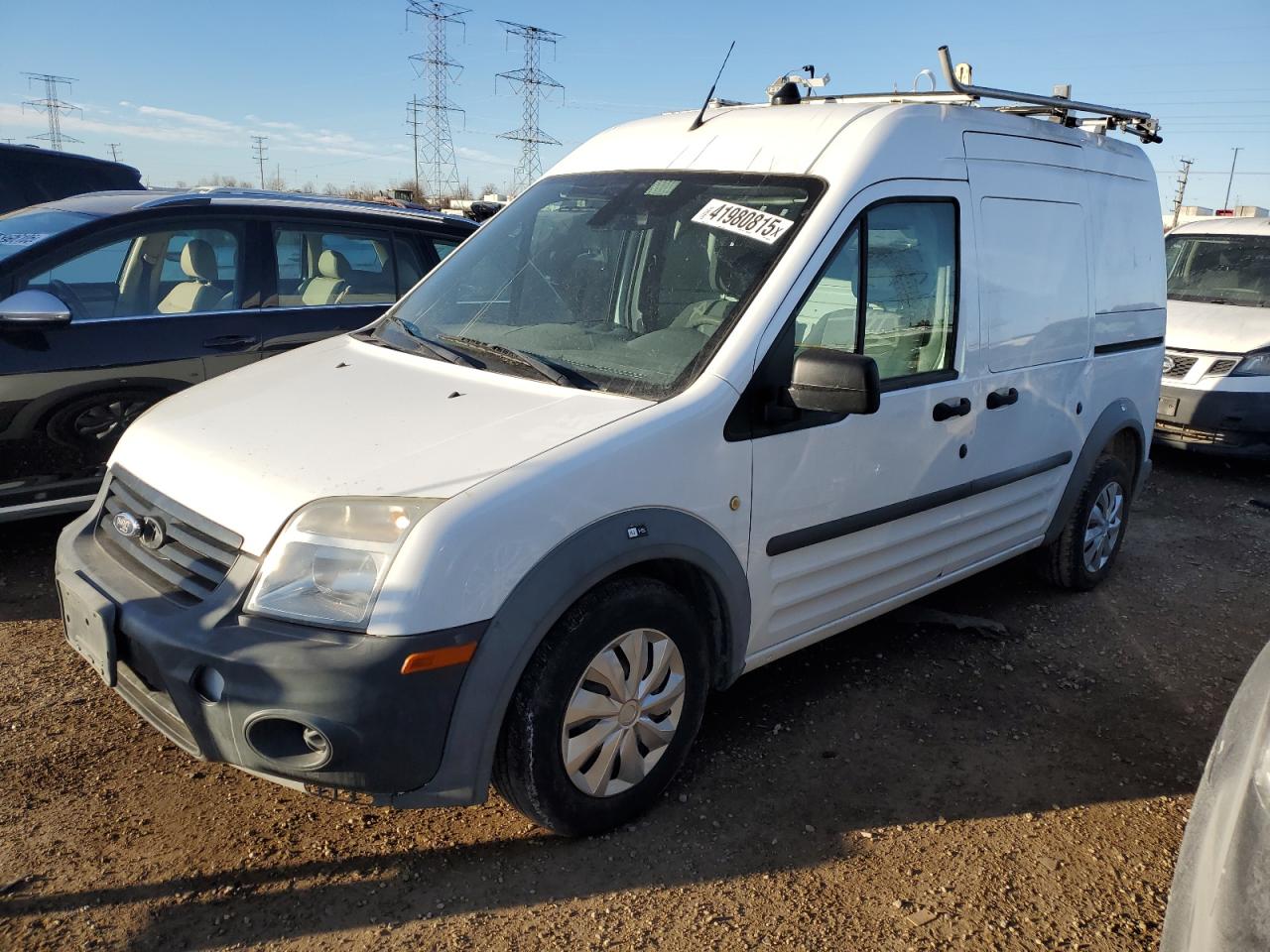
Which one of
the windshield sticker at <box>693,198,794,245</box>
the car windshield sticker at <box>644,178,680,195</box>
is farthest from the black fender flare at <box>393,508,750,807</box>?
the car windshield sticker at <box>644,178,680,195</box>

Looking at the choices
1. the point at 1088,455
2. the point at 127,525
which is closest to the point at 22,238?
the point at 127,525

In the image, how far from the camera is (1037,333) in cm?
402

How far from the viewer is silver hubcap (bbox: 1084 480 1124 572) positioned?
4.85m

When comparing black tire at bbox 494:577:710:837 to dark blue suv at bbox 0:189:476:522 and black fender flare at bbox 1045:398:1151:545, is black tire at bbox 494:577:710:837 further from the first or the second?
dark blue suv at bbox 0:189:476:522

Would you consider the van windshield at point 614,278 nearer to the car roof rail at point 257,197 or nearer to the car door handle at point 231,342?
Answer: the car door handle at point 231,342

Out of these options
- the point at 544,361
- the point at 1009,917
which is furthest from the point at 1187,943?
the point at 544,361

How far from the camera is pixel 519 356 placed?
307cm

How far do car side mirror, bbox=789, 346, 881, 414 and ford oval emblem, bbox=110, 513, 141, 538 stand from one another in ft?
6.18

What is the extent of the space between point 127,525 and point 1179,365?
7.52 meters

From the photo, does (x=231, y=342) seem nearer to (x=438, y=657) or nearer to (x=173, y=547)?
(x=173, y=547)

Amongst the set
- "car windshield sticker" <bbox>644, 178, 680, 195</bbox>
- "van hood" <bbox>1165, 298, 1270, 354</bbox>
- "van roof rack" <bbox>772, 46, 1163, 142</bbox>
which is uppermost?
"van roof rack" <bbox>772, 46, 1163, 142</bbox>

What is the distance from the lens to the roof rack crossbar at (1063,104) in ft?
11.7

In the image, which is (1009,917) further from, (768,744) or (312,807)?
(312,807)

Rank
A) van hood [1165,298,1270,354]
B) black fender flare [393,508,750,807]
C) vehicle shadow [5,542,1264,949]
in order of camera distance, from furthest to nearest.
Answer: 1. van hood [1165,298,1270,354]
2. vehicle shadow [5,542,1264,949]
3. black fender flare [393,508,750,807]
